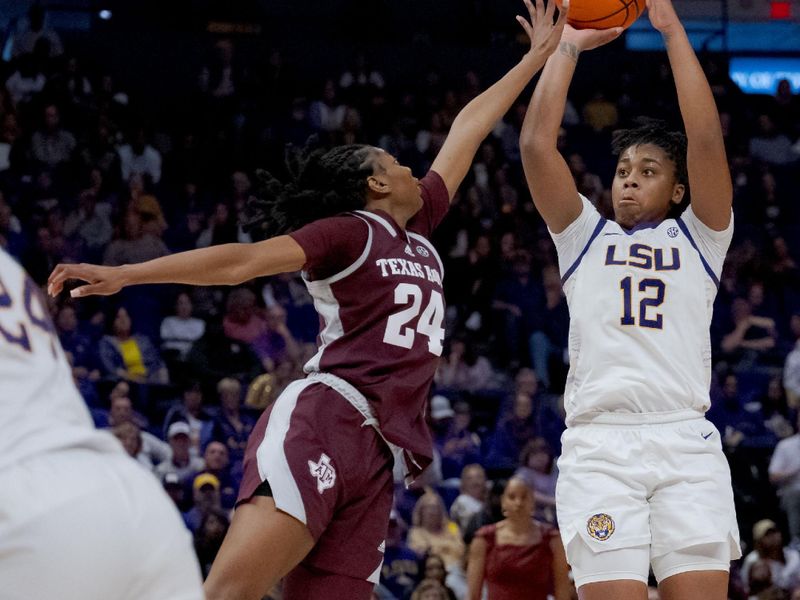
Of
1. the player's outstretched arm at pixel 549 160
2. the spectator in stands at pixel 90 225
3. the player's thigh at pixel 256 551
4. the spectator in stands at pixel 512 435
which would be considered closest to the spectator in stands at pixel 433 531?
the spectator in stands at pixel 512 435

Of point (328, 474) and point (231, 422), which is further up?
point (328, 474)

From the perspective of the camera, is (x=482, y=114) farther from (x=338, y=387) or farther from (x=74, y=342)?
(x=74, y=342)

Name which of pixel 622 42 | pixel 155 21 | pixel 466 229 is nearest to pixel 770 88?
pixel 622 42

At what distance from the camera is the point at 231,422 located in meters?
9.54

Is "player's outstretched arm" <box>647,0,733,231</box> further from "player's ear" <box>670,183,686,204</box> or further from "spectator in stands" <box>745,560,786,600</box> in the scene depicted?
"spectator in stands" <box>745,560,786,600</box>

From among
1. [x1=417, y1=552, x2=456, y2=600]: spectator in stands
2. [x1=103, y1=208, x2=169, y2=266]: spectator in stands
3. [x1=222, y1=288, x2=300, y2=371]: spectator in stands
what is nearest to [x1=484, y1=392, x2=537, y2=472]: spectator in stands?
[x1=222, y1=288, x2=300, y2=371]: spectator in stands

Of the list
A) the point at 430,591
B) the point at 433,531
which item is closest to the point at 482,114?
the point at 430,591

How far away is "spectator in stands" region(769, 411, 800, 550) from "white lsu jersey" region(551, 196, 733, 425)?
6.14 m

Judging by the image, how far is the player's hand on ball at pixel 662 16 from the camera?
433cm

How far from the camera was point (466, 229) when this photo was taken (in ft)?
41.1

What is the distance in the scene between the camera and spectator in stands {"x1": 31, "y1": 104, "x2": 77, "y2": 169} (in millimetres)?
12117

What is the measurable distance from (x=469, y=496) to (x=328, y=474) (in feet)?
18.1

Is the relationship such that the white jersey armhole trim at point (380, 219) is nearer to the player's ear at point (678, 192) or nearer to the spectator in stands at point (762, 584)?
the player's ear at point (678, 192)

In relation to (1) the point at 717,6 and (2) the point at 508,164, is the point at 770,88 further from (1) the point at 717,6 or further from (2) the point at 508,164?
(2) the point at 508,164
